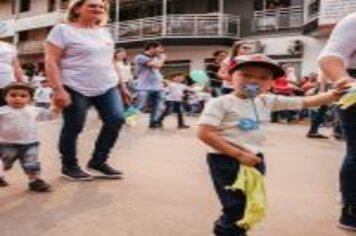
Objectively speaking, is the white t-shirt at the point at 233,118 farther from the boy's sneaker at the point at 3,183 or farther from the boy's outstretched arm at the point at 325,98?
the boy's sneaker at the point at 3,183

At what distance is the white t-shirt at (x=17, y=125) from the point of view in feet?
19.9

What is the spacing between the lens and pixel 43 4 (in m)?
52.7

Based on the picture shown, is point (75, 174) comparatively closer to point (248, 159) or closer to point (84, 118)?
point (84, 118)

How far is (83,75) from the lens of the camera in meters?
6.61

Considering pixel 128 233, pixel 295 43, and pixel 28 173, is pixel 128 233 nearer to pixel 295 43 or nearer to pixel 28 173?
pixel 28 173

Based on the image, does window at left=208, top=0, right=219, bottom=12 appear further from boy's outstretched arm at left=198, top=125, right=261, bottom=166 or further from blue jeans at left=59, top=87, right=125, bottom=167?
boy's outstretched arm at left=198, top=125, right=261, bottom=166

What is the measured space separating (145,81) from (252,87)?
9.88 m

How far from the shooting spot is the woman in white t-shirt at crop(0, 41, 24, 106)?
23.5 feet

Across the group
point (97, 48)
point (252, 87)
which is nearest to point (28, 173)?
point (97, 48)

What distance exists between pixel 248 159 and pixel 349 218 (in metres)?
1.25

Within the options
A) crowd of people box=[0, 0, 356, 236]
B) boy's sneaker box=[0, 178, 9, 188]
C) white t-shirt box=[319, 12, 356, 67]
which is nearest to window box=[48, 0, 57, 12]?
crowd of people box=[0, 0, 356, 236]

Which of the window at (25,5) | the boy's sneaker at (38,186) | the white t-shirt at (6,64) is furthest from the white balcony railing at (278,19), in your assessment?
the boy's sneaker at (38,186)

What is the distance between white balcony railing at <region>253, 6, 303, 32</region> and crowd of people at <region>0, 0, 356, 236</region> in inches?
917

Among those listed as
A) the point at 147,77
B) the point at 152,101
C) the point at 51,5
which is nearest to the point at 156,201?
the point at 147,77
